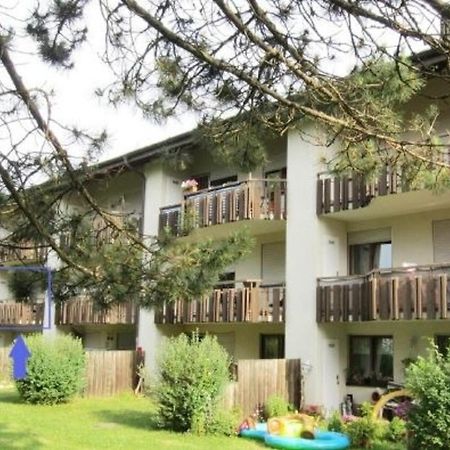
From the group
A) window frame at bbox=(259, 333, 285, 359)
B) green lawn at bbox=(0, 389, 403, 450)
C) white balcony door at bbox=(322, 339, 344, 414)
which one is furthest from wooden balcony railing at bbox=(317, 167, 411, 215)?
green lawn at bbox=(0, 389, 403, 450)

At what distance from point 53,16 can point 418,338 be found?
43.1 ft

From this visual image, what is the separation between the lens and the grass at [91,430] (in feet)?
44.9

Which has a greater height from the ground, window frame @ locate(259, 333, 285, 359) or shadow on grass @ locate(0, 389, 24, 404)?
window frame @ locate(259, 333, 285, 359)

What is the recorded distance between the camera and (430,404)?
11.9 metres

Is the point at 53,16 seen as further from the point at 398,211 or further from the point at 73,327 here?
the point at 73,327

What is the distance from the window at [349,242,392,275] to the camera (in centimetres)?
1914

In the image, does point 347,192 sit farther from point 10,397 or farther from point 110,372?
point 10,397

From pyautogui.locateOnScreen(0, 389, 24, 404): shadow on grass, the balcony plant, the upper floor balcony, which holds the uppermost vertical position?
the balcony plant

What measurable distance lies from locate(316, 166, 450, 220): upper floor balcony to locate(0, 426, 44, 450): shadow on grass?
855 cm

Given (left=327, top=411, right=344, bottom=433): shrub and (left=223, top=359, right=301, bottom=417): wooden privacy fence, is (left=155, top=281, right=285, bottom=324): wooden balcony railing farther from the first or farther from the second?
(left=327, top=411, right=344, bottom=433): shrub

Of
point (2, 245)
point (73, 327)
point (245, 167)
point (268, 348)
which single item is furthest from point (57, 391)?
point (245, 167)

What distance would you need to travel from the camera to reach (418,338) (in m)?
17.8

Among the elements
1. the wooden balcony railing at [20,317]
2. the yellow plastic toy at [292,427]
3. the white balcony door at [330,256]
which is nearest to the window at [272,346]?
the white balcony door at [330,256]

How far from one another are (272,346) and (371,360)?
3.76 metres
